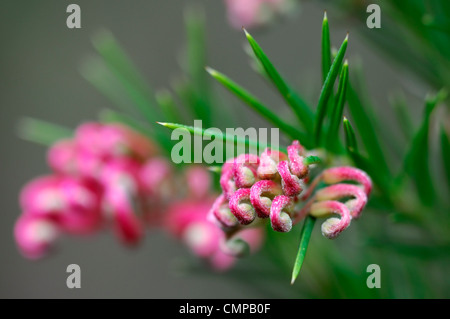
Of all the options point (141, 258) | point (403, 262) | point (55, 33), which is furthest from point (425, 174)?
point (55, 33)

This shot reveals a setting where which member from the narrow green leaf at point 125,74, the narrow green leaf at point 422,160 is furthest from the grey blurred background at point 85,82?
the narrow green leaf at point 422,160

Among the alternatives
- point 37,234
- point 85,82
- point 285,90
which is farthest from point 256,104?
point 85,82

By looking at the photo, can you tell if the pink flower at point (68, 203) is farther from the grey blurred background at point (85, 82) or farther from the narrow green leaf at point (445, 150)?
the grey blurred background at point (85, 82)

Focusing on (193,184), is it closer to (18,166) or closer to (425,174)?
(425,174)

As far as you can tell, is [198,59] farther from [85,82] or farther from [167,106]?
[85,82]

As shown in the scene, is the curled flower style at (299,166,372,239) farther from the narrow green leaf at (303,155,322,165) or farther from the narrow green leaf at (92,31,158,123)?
the narrow green leaf at (92,31,158,123)
